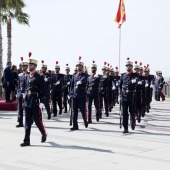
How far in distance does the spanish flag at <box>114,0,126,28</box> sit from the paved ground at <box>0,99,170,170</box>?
585 inches

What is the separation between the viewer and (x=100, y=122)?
13641 millimetres

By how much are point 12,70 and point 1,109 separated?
1.98 metres

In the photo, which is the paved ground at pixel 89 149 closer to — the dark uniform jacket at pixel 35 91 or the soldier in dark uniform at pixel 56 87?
the dark uniform jacket at pixel 35 91

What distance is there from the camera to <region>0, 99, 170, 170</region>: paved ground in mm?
7121

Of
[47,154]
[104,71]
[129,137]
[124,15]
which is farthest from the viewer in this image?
[124,15]

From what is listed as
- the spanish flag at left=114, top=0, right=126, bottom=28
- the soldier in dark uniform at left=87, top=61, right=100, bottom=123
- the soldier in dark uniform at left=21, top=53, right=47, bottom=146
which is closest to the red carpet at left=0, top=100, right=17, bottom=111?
the soldier in dark uniform at left=87, top=61, right=100, bottom=123

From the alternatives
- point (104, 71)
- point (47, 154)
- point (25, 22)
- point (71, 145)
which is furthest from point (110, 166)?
point (25, 22)

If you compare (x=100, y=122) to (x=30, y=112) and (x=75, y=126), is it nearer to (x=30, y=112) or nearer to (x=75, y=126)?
(x=75, y=126)

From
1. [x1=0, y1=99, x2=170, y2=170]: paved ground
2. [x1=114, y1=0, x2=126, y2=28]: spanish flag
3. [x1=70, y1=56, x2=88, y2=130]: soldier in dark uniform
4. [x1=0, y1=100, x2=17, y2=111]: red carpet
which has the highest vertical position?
[x1=114, y1=0, x2=126, y2=28]: spanish flag

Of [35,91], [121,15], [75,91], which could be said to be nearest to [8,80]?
[75,91]

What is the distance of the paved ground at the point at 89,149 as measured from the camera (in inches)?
280

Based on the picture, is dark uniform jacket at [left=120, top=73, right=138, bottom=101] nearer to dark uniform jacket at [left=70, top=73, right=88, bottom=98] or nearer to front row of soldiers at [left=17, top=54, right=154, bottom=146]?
front row of soldiers at [left=17, top=54, right=154, bottom=146]

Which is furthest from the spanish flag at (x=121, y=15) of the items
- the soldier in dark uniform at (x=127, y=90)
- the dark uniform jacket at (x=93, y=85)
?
the soldier in dark uniform at (x=127, y=90)

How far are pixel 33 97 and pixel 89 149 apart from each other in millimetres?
1819
